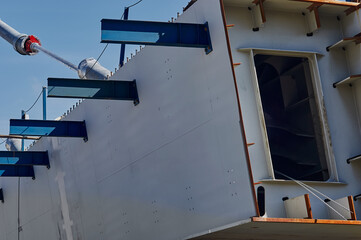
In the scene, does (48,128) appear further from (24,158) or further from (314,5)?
(314,5)

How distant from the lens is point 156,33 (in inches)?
669

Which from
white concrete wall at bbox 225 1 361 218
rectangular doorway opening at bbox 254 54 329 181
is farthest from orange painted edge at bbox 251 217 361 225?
rectangular doorway opening at bbox 254 54 329 181

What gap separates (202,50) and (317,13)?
3631 mm

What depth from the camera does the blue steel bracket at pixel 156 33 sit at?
1648cm

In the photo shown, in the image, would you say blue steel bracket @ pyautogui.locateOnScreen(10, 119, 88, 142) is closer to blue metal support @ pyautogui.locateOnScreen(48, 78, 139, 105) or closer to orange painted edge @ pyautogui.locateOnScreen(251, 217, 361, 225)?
blue metal support @ pyautogui.locateOnScreen(48, 78, 139, 105)

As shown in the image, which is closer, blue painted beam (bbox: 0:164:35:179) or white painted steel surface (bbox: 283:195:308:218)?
white painted steel surface (bbox: 283:195:308:218)

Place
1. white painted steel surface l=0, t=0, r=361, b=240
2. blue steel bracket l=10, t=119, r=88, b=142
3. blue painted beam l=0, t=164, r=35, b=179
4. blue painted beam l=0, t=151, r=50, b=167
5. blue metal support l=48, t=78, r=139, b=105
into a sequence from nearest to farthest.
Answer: white painted steel surface l=0, t=0, r=361, b=240 → blue metal support l=48, t=78, r=139, b=105 → blue steel bracket l=10, t=119, r=88, b=142 → blue painted beam l=0, t=151, r=50, b=167 → blue painted beam l=0, t=164, r=35, b=179

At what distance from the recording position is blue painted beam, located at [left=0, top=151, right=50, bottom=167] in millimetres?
25531

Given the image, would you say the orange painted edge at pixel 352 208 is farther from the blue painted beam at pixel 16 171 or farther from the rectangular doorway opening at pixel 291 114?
the blue painted beam at pixel 16 171

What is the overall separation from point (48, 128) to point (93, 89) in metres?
3.94

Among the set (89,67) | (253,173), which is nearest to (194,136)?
(253,173)

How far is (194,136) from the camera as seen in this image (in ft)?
57.8

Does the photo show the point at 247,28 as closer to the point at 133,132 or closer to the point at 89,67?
the point at 133,132

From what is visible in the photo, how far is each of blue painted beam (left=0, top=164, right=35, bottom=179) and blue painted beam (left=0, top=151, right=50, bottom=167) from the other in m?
1.03
